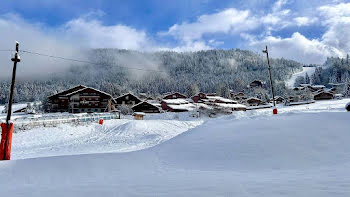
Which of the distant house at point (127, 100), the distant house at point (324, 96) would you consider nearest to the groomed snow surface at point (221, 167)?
the distant house at point (127, 100)

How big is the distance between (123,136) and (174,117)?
24.6m

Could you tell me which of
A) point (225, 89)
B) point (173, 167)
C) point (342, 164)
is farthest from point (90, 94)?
point (225, 89)

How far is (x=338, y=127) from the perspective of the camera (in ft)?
29.9

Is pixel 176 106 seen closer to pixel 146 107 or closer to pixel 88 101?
pixel 146 107

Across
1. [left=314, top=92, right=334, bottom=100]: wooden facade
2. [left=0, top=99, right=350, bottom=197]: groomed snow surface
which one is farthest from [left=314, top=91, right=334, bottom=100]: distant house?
[left=0, top=99, right=350, bottom=197]: groomed snow surface

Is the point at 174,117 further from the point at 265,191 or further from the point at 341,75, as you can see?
the point at 341,75

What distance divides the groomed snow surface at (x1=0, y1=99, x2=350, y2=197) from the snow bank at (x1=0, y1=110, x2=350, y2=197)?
0.02m

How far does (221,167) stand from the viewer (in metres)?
6.89

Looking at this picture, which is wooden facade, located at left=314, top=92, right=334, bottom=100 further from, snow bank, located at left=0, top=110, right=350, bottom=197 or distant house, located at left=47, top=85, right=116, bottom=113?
snow bank, located at left=0, top=110, right=350, bottom=197

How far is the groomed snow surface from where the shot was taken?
4164 mm

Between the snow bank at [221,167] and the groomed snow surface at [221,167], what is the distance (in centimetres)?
2

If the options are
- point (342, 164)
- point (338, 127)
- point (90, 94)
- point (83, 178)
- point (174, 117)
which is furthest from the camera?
point (90, 94)

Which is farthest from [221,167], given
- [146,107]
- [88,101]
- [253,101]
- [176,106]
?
[253,101]

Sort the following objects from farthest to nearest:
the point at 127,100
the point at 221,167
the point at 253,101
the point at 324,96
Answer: the point at 253,101 → the point at 324,96 → the point at 127,100 → the point at 221,167
